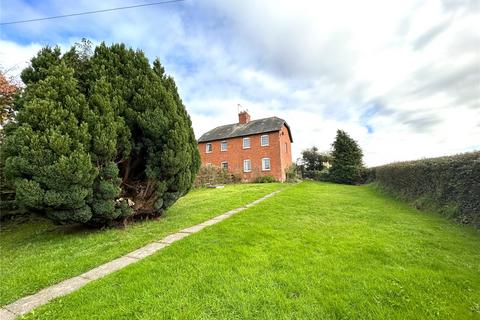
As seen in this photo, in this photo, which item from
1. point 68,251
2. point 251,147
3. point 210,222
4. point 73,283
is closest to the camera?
point 73,283

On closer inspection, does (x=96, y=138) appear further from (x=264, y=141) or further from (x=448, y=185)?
(x=264, y=141)

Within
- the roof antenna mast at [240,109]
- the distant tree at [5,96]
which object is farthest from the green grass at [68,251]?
the roof antenna mast at [240,109]

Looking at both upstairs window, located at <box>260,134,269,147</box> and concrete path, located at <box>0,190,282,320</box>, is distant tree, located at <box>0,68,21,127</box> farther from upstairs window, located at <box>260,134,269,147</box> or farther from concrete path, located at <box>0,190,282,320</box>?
upstairs window, located at <box>260,134,269,147</box>

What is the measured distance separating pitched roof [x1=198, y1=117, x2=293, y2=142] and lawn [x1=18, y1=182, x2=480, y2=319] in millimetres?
20711

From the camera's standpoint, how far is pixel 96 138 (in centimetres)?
554

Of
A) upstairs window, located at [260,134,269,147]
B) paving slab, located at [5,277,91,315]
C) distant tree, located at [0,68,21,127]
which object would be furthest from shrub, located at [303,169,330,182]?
paving slab, located at [5,277,91,315]

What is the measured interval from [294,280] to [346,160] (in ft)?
86.0

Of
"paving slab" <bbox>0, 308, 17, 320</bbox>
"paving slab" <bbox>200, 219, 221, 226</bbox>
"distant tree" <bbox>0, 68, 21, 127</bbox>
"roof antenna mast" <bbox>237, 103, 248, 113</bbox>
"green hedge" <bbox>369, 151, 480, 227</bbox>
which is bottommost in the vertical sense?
"paving slab" <bbox>0, 308, 17, 320</bbox>

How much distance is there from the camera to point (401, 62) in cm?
923

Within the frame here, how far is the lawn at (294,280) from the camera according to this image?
265 cm

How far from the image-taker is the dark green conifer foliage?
4.89 meters

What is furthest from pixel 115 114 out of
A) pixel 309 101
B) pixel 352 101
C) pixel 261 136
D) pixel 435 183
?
pixel 261 136

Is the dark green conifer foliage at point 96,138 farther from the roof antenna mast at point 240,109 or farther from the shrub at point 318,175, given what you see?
the shrub at point 318,175

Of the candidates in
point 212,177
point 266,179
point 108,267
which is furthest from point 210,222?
point 266,179
